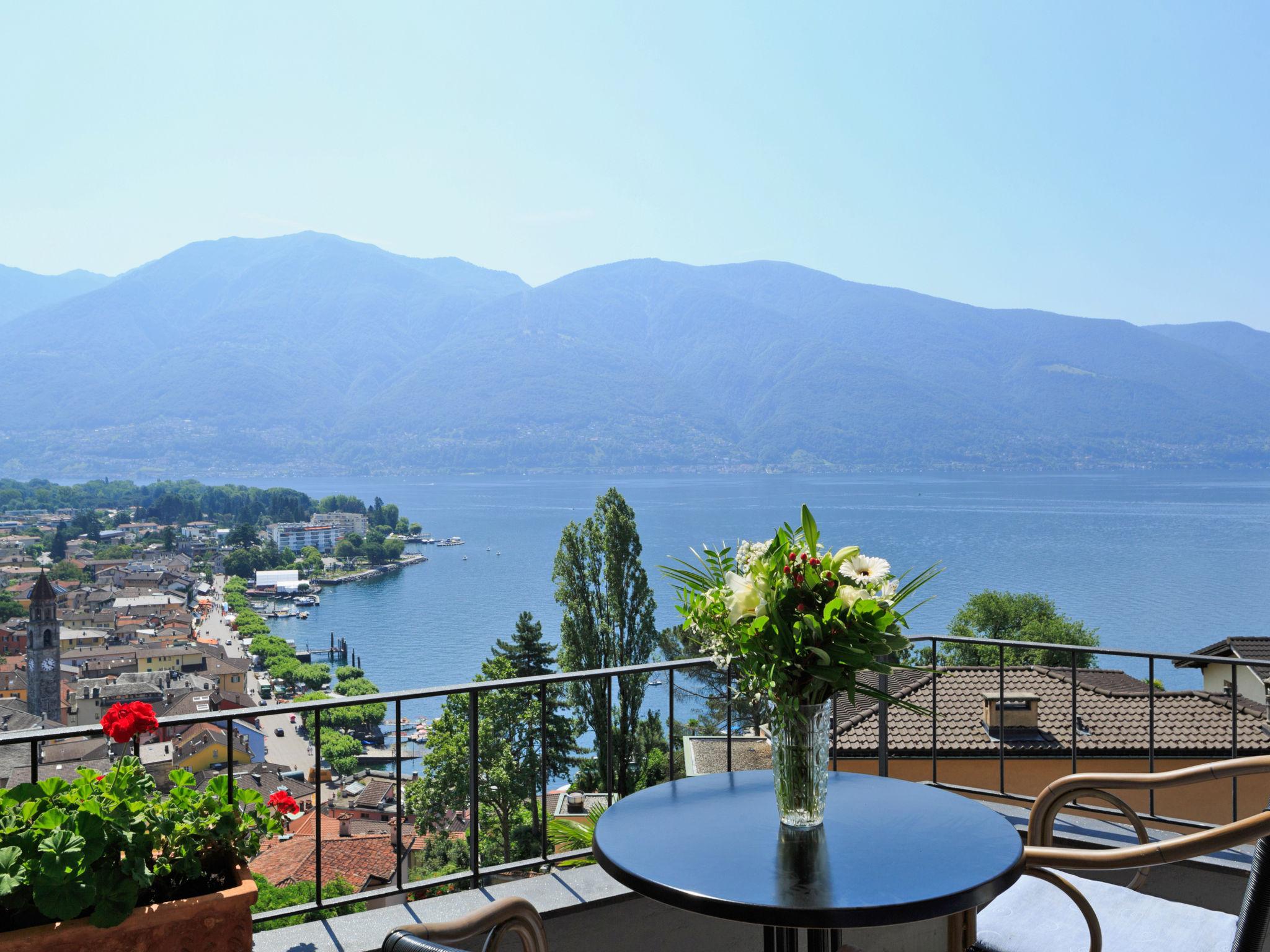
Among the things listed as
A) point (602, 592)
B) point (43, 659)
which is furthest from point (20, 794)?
point (43, 659)

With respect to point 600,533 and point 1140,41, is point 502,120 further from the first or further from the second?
point 600,533

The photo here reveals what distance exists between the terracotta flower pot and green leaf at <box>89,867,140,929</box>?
0.12ft

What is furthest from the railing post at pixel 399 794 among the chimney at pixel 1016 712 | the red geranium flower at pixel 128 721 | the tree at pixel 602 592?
the tree at pixel 602 592

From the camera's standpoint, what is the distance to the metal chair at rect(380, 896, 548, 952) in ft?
3.93

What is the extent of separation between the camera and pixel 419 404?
143m

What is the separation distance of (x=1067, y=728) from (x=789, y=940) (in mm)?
13508

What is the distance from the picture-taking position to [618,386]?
144 m

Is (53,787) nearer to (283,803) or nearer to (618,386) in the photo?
(283,803)

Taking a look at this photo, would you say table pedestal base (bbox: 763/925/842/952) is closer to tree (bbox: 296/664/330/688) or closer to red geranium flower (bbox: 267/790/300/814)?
red geranium flower (bbox: 267/790/300/814)

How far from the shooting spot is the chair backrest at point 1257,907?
132 centimetres

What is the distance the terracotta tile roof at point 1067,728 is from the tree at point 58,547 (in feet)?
247

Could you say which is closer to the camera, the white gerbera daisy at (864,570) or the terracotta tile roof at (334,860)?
the white gerbera daisy at (864,570)

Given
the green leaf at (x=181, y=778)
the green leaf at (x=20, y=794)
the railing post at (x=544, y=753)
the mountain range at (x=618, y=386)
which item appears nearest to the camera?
the green leaf at (x=20, y=794)

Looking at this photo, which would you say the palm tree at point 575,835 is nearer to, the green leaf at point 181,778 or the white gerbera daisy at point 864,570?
the green leaf at point 181,778
